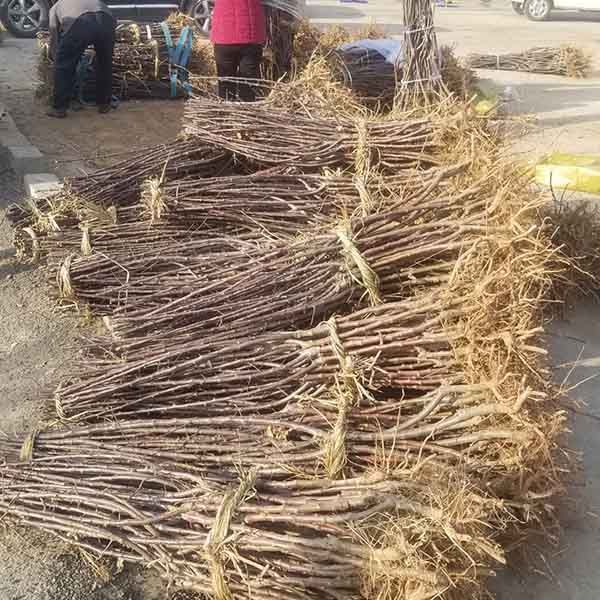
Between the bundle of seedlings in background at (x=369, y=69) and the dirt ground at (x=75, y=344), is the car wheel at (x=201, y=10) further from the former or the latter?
the bundle of seedlings in background at (x=369, y=69)

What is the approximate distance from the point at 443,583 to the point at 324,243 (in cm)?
147

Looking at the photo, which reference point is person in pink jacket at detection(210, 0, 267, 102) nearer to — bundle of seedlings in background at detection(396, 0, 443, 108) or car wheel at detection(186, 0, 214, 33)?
bundle of seedlings in background at detection(396, 0, 443, 108)

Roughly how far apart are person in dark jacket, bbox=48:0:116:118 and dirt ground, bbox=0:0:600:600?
0.26 metres

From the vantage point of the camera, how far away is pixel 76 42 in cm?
742

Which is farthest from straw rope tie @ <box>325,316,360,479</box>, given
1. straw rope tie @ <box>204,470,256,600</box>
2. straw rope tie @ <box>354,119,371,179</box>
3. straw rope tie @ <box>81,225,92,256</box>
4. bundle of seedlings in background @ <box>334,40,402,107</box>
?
bundle of seedlings in background @ <box>334,40,402,107</box>

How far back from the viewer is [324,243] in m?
2.90

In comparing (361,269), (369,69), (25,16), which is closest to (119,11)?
(25,16)

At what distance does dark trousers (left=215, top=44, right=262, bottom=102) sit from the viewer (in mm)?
5844

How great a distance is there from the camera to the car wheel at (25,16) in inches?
502

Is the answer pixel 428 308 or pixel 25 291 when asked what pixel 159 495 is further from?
pixel 25 291

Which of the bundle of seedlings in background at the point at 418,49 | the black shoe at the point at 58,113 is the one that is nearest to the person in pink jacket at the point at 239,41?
the bundle of seedlings in background at the point at 418,49

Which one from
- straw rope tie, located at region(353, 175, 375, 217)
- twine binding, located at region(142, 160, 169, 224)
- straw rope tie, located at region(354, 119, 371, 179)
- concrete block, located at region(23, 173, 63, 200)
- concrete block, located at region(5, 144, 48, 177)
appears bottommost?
concrete block, located at region(5, 144, 48, 177)

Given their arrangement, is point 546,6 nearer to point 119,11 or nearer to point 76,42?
point 119,11

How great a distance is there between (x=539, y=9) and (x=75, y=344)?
20022mm
